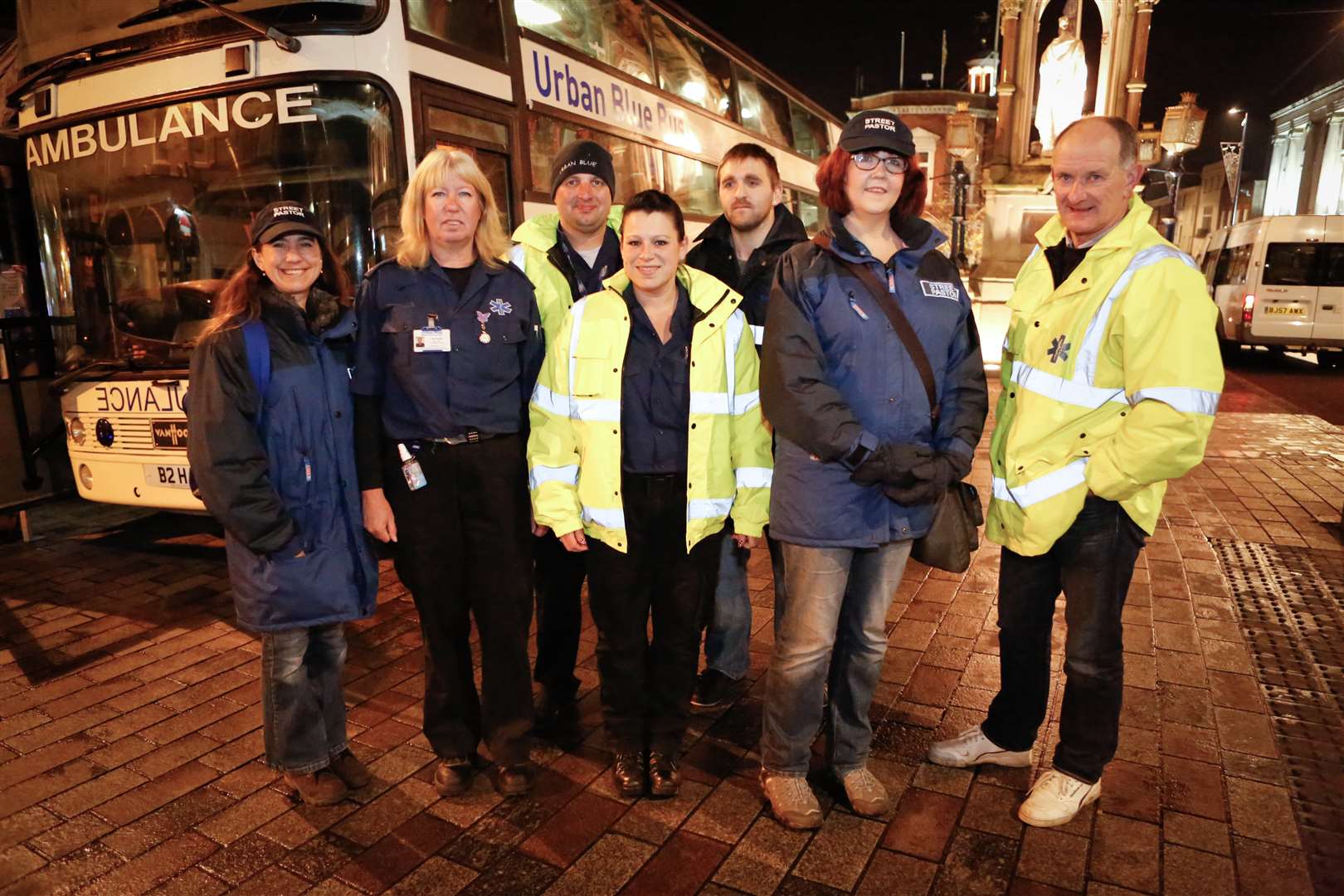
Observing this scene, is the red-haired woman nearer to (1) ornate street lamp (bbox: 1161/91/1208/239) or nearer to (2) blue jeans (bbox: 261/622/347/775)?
(2) blue jeans (bbox: 261/622/347/775)

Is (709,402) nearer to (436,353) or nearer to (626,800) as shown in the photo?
(436,353)

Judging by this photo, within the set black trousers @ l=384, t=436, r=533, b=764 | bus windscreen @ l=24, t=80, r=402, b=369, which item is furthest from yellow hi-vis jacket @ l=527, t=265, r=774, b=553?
bus windscreen @ l=24, t=80, r=402, b=369

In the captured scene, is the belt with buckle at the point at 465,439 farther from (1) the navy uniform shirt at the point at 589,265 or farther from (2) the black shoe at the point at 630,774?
(2) the black shoe at the point at 630,774

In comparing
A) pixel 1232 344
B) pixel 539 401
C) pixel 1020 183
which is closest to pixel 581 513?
pixel 539 401

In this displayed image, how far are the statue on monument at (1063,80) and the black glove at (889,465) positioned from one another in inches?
564

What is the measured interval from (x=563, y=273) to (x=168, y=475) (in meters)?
3.32

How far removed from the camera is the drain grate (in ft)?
9.59

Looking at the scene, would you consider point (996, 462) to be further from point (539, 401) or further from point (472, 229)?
point (472, 229)

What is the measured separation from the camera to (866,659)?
2.92m

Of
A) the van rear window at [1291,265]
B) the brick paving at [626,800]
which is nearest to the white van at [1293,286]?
the van rear window at [1291,265]

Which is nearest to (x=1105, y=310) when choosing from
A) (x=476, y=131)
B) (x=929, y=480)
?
(x=929, y=480)

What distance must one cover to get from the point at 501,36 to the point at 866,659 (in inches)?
176

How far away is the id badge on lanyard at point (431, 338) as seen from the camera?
2855 mm

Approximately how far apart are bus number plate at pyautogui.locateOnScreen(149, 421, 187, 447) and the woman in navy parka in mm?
2587
